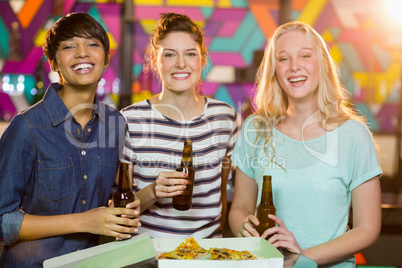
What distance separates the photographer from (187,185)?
1.64m

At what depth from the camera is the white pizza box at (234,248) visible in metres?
1.01

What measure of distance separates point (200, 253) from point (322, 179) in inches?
21.5

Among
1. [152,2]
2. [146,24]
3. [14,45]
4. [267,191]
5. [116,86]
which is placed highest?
[152,2]

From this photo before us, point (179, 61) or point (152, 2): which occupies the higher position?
point (152, 2)

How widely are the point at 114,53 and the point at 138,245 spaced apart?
351 centimetres

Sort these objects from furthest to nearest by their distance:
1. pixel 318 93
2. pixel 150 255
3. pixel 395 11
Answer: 1. pixel 395 11
2. pixel 318 93
3. pixel 150 255

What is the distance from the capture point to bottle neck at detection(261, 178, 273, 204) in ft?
4.40

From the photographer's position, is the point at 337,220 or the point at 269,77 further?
the point at 269,77

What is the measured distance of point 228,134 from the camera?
6.30 ft

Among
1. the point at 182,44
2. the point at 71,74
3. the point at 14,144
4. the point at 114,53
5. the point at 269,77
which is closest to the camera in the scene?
the point at 14,144

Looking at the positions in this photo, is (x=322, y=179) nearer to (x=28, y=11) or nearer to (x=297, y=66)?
(x=297, y=66)

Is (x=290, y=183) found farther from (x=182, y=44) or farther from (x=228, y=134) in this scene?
(x=182, y=44)

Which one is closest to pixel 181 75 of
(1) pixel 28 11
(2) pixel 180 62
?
(2) pixel 180 62

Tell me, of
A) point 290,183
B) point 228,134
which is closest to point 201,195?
point 228,134
